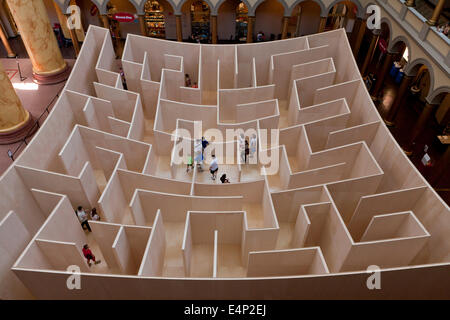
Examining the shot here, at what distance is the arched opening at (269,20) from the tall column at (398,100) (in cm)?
971

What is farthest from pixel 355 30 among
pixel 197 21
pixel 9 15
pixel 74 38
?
pixel 9 15

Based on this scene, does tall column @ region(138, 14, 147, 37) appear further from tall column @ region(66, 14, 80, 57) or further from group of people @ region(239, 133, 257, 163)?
group of people @ region(239, 133, 257, 163)

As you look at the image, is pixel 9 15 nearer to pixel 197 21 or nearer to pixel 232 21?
pixel 197 21

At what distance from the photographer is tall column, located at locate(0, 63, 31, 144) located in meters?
13.5

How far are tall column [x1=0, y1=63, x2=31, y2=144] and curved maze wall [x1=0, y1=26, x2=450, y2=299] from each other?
246cm

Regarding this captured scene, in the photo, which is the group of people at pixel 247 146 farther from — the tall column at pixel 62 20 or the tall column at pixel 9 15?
the tall column at pixel 9 15

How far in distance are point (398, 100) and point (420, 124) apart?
77.5 inches

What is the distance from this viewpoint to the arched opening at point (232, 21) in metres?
21.9

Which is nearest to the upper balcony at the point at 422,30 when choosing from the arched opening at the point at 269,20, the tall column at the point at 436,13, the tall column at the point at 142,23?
the tall column at the point at 436,13

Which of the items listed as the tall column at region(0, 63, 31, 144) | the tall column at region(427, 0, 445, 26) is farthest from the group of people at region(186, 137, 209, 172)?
the tall column at region(427, 0, 445, 26)

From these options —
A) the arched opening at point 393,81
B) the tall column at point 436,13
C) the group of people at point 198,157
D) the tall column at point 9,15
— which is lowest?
the arched opening at point 393,81

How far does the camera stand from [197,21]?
22547 mm
